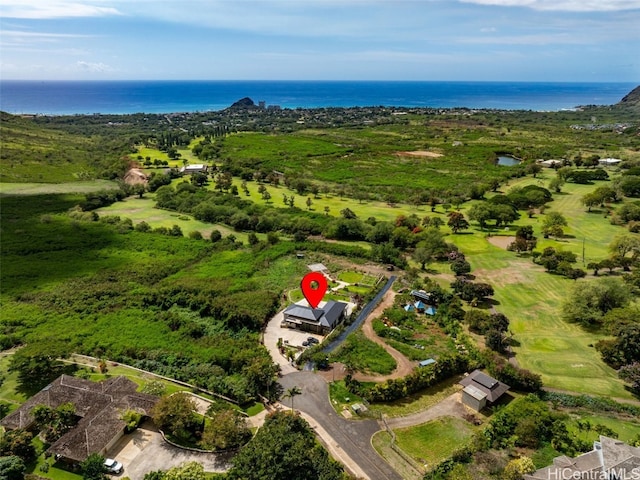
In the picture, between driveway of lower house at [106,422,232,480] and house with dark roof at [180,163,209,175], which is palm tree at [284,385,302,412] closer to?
driveway of lower house at [106,422,232,480]

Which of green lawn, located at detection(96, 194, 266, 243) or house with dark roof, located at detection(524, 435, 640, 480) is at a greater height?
green lawn, located at detection(96, 194, 266, 243)

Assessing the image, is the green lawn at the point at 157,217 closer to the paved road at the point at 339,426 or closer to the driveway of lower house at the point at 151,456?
the paved road at the point at 339,426

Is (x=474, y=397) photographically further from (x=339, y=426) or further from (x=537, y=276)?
(x=537, y=276)

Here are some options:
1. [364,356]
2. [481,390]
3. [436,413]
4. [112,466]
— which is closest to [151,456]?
[112,466]

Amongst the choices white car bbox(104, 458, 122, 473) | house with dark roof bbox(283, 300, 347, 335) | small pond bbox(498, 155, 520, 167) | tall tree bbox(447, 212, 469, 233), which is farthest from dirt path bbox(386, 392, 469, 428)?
small pond bbox(498, 155, 520, 167)

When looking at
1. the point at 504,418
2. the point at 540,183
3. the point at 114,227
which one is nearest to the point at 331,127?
the point at 540,183
